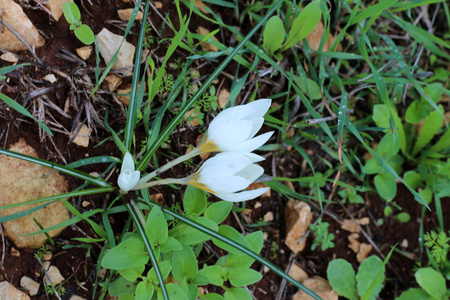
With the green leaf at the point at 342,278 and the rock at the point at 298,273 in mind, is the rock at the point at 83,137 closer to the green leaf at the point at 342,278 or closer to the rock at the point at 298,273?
the rock at the point at 298,273

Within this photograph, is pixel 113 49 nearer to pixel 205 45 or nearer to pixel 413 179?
pixel 205 45

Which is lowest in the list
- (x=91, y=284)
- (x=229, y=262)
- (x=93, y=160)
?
(x=91, y=284)

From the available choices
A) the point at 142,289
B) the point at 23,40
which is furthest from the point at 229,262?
the point at 23,40

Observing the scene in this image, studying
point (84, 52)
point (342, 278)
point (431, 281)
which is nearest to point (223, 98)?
point (84, 52)

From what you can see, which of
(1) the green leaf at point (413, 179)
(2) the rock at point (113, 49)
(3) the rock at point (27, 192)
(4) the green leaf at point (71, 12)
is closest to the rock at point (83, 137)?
(3) the rock at point (27, 192)

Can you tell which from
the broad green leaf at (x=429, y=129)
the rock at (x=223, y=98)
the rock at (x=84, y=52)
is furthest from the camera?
the broad green leaf at (x=429, y=129)

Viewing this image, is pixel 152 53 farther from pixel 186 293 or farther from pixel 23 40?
pixel 186 293

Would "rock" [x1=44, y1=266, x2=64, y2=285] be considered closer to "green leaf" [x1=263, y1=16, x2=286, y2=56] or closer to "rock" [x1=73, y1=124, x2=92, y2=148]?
"rock" [x1=73, y1=124, x2=92, y2=148]
